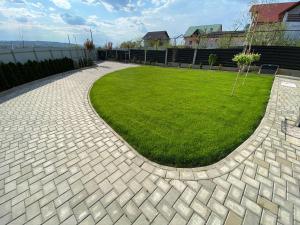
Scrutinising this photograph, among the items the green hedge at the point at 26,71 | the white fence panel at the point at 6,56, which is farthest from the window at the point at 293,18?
the white fence panel at the point at 6,56

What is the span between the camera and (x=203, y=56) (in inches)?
604

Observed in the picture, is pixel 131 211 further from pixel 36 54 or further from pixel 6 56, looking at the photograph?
pixel 36 54

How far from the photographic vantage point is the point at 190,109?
528cm

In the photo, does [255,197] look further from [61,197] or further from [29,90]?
[29,90]

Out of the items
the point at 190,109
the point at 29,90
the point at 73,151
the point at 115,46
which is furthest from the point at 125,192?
the point at 115,46

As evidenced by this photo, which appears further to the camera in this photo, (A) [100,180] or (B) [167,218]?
(A) [100,180]

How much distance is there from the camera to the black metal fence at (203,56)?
1114 cm

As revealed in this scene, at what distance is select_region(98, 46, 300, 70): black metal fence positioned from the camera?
11.1m

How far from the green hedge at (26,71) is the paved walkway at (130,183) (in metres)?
6.86

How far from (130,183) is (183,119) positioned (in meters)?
2.68

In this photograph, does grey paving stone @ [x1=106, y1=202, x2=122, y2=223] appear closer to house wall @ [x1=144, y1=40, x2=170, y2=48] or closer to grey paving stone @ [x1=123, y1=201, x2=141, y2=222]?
grey paving stone @ [x1=123, y1=201, x2=141, y2=222]

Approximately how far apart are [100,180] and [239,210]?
2127 mm

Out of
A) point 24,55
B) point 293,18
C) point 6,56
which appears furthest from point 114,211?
point 293,18

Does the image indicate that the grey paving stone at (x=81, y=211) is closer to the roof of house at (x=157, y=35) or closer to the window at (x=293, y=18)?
the window at (x=293, y=18)
